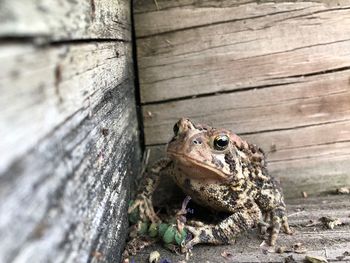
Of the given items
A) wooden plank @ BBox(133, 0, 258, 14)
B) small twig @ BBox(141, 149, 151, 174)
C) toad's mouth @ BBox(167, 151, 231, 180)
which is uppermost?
wooden plank @ BBox(133, 0, 258, 14)

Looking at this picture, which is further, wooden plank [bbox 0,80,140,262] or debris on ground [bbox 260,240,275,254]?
debris on ground [bbox 260,240,275,254]

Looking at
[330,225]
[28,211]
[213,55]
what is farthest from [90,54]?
[330,225]

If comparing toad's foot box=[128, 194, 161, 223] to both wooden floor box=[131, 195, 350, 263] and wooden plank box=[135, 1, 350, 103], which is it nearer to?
A: wooden floor box=[131, 195, 350, 263]

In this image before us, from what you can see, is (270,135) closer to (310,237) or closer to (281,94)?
(281,94)

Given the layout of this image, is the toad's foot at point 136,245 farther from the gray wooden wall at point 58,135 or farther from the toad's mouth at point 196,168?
the toad's mouth at point 196,168

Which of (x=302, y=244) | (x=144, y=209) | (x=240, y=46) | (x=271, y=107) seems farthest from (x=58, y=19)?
(x=271, y=107)

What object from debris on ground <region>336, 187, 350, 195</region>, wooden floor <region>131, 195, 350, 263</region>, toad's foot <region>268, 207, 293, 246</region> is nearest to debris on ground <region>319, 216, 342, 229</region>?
wooden floor <region>131, 195, 350, 263</region>
